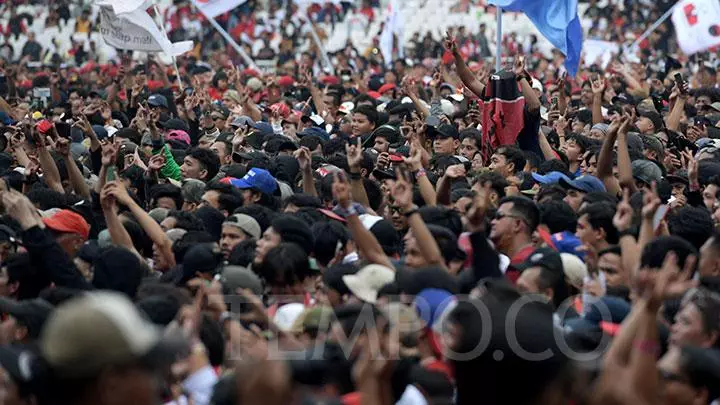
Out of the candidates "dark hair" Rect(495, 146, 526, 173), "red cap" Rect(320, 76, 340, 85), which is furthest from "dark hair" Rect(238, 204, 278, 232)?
"red cap" Rect(320, 76, 340, 85)

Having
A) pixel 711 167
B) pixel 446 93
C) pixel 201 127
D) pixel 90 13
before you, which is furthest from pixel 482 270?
pixel 90 13

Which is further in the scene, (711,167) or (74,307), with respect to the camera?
(711,167)

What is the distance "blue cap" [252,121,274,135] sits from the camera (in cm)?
1481

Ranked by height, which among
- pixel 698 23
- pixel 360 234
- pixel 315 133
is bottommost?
pixel 698 23

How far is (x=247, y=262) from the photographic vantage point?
8.46 meters

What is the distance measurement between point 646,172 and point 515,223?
103 inches

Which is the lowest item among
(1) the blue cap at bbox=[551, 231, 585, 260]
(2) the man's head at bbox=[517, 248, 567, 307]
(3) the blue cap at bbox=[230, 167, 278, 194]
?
(3) the blue cap at bbox=[230, 167, 278, 194]

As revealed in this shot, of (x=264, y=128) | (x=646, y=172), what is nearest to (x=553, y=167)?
(x=646, y=172)

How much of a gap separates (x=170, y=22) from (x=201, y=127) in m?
22.8

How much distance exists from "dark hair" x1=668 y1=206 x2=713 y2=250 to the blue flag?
5.61 meters

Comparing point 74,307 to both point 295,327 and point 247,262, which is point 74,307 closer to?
point 295,327

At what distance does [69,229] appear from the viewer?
9.41 m

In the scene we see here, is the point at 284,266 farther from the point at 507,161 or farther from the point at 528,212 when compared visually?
the point at 507,161

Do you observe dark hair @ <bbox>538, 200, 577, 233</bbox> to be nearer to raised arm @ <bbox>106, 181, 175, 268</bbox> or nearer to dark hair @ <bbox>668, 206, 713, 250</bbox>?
dark hair @ <bbox>668, 206, 713, 250</bbox>
